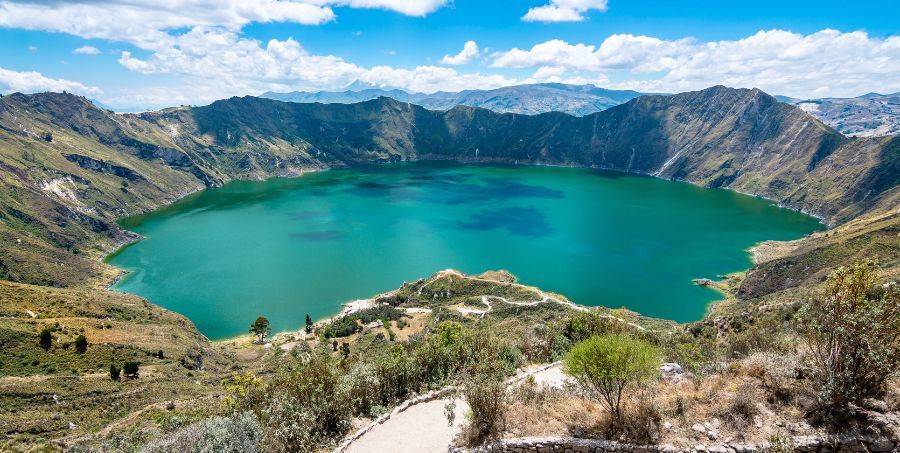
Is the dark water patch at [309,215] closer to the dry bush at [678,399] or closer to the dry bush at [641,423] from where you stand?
the dry bush at [678,399]

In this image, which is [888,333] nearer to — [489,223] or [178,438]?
[178,438]

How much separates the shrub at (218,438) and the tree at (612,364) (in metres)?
14.4

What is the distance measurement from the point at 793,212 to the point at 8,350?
817 feet

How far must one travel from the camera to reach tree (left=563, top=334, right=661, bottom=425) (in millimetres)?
17000

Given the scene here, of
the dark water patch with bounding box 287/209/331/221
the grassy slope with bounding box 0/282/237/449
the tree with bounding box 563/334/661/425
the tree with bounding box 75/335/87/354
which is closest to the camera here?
the tree with bounding box 563/334/661/425

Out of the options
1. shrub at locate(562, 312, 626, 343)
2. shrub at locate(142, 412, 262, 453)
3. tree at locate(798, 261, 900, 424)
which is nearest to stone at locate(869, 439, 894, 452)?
tree at locate(798, 261, 900, 424)

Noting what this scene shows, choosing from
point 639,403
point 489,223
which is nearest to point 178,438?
point 639,403

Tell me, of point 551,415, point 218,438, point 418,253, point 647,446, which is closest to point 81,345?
point 218,438

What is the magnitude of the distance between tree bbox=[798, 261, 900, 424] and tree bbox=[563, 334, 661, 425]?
5.62 metres

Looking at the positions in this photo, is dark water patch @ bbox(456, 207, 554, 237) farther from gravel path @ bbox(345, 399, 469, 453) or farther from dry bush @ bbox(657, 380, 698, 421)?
dry bush @ bbox(657, 380, 698, 421)

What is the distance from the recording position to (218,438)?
759 inches

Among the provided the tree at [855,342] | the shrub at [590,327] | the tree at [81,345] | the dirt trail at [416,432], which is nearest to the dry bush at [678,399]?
the tree at [855,342]

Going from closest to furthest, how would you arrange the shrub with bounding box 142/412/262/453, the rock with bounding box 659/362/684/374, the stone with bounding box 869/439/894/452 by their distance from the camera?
1. the stone with bounding box 869/439/894/452
2. the shrub with bounding box 142/412/262/453
3. the rock with bounding box 659/362/684/374

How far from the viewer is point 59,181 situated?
183375 millimetres
